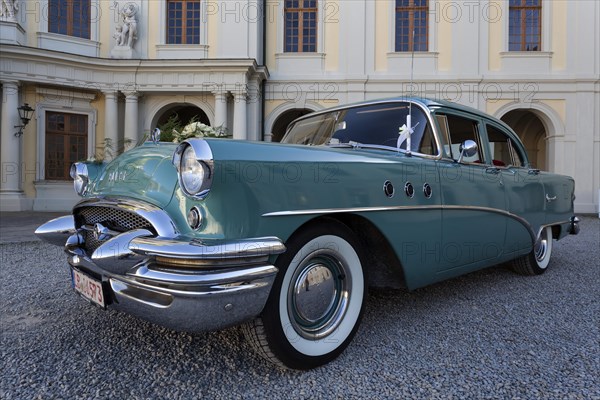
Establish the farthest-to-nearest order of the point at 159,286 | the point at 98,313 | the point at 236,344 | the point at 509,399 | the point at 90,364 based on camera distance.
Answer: the point at 98,313 → the point at 236,344 → the point at 90,364 → the point at 509,399 → the point at 159,286

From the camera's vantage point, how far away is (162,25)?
13.6m

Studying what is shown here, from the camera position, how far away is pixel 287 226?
5.55 feet

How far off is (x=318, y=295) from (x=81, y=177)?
174 centimetres

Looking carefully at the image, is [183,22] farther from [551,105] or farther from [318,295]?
[318,295]

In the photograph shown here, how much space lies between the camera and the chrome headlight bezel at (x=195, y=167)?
1529 millimetres

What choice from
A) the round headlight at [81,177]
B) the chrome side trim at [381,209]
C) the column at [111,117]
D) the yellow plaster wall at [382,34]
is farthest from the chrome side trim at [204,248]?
the yellow plaster wall at [382,34]

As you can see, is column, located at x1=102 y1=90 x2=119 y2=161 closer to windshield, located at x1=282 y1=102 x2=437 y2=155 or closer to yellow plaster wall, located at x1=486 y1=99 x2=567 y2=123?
windshield, located at x1=282 y1=102 x2=437 y2=155

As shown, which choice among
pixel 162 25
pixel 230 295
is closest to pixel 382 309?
pixel 230 295

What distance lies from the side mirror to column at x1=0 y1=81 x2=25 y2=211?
13.9 m

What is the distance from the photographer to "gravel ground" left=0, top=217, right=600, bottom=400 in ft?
5.63

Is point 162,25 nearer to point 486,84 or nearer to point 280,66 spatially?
point 280,66

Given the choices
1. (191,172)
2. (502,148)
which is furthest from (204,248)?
(502,148)

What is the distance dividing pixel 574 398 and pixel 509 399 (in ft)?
0.99

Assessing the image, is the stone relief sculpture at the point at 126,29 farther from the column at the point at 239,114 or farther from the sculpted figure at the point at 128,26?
the column at the point at 239,114
